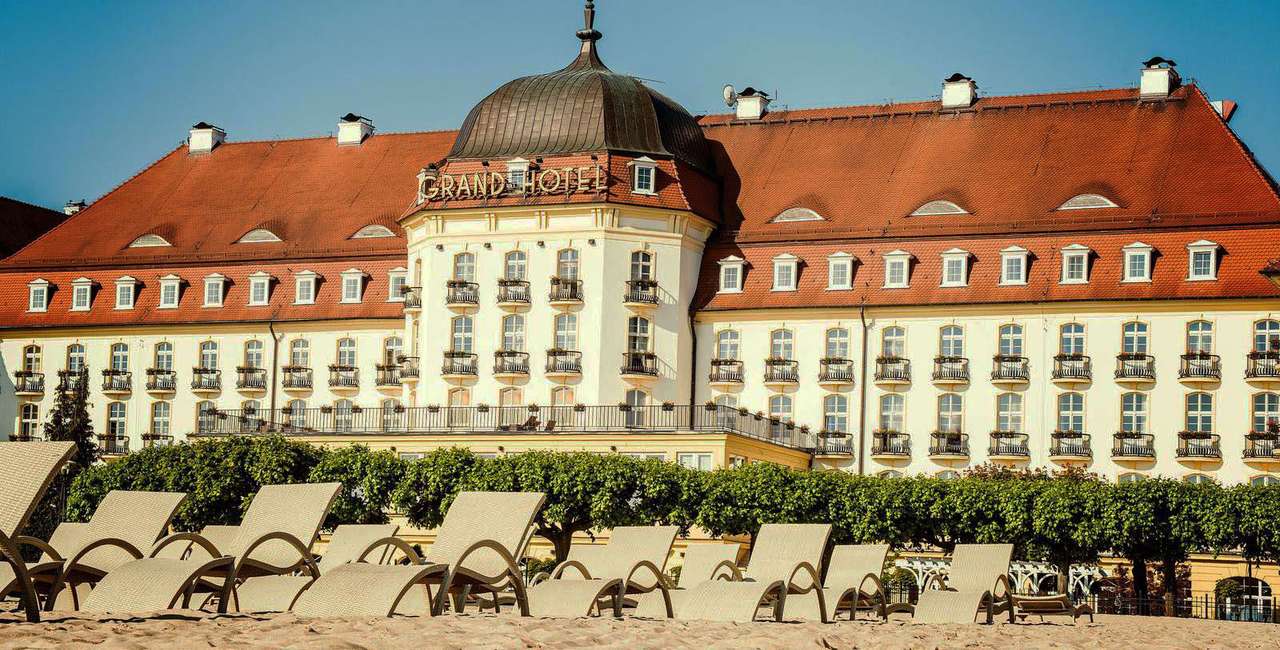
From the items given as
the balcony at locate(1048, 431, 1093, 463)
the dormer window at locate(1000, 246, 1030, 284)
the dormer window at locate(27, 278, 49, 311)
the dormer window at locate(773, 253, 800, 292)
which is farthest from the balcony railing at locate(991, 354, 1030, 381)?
the dormer window at locate(27, 278, 49, 311)

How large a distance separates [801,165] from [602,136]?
7143 mm

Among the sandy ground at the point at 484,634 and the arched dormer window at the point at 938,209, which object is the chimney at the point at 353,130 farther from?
the sandy ground at the point at 484,634

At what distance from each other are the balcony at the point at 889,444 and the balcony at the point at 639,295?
7.10m

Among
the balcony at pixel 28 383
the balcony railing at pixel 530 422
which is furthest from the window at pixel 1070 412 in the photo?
the balcony at pixel 28 383

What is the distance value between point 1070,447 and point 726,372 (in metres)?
9.70

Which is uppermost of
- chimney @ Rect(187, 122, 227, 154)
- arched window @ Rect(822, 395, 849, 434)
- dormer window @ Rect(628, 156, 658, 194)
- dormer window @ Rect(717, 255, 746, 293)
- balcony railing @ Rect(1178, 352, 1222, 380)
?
chimney @ Rect(187, 122, 227, 154)

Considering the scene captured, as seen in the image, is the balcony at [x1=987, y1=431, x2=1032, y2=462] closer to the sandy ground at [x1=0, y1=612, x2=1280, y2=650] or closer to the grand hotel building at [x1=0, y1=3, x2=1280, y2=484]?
the grand hotel building at [x1=0, y1=3, x2=1280, y2=484]

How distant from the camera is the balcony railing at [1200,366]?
49.6 m

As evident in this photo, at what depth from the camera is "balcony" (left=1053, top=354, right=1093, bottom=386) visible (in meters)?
50.8

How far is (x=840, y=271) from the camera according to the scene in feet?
177

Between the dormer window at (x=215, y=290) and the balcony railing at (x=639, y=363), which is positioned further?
the dormer window at (x=215, y=290)

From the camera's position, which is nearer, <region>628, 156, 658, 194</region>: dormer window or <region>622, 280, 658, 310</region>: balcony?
<region>622, 280, 658, 310</region>: balcony

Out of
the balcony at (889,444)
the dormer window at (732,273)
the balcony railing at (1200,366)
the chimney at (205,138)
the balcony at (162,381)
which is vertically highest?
the chimney at (205,138)

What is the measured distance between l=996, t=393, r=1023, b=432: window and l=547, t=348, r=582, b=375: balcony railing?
11266 mm
